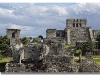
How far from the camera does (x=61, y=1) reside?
24156 mm

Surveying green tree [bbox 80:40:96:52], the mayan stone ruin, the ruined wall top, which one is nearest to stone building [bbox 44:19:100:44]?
the ruined wall top

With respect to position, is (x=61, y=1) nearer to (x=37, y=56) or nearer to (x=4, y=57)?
(x=37, y=56)

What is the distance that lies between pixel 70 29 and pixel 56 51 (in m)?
22.8

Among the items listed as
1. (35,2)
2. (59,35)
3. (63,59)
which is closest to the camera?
(35,2)

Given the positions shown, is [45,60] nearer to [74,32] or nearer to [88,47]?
[88,47]

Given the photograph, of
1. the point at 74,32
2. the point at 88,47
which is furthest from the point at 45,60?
the point at 74,32

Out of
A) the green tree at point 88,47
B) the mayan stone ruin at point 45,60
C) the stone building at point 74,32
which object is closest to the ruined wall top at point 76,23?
the stone building at point 74,32

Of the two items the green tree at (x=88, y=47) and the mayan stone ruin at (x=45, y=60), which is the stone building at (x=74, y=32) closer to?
the mayan stone ruin at (x=45, y=60)

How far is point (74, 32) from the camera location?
5241cm

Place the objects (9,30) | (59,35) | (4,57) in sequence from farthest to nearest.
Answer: (59,35) < (9,30) < (4,57)

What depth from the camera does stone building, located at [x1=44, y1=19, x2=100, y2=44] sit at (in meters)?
50.4

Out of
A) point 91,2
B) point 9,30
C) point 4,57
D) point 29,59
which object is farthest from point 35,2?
point 9,30

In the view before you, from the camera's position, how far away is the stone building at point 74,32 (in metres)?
50.4

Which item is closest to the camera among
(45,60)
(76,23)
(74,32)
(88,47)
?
(45,60)
